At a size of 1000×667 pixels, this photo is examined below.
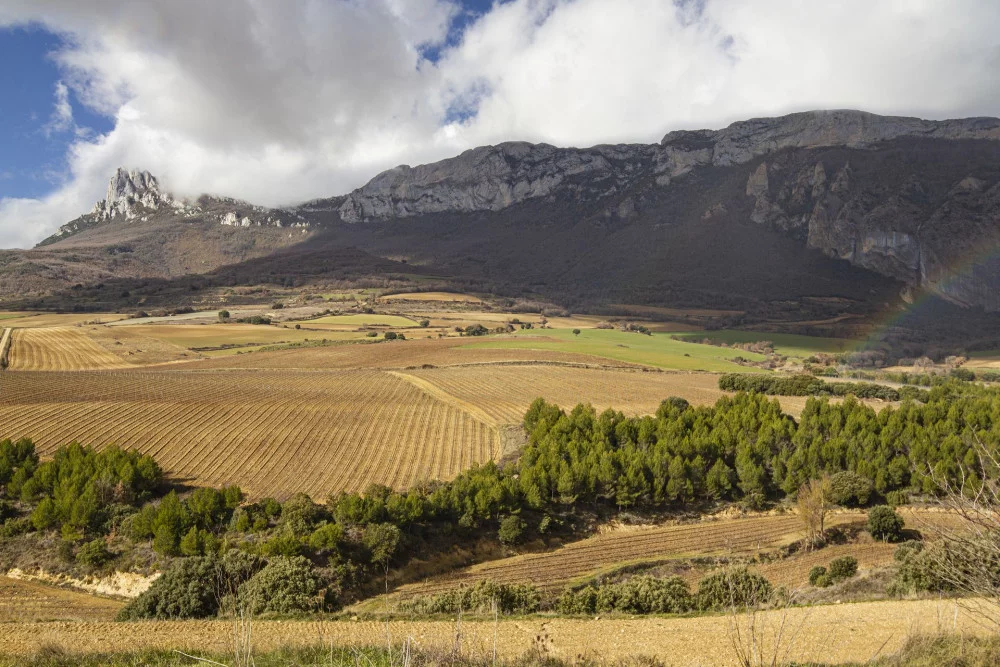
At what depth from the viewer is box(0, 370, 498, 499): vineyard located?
38375mm

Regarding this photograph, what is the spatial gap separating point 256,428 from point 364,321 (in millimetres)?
80334

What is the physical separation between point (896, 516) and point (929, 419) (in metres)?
20.2

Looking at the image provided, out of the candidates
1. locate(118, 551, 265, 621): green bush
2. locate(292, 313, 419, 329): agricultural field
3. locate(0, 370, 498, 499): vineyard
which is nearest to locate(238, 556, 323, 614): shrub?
locate(118, 551, 265, 621): green bush

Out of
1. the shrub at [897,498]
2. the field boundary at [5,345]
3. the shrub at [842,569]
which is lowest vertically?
the shrub at [897,498]

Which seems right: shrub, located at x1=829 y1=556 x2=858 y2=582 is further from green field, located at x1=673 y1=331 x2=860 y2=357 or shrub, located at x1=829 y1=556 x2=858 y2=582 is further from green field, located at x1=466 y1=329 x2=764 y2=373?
green field, located at x1=673 y1=331 x2=860 y2=357

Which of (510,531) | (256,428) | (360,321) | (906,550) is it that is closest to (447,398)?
(256,428)

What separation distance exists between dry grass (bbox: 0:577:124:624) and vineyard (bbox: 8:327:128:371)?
178 feet

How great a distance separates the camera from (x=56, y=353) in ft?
260

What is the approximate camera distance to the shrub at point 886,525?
33688 mm

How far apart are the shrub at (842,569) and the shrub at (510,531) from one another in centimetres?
1562

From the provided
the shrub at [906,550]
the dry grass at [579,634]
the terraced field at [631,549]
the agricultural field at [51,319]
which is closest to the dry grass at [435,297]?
the agricultural field at [51,319]

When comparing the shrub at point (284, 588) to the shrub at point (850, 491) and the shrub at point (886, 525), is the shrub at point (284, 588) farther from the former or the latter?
the shrub at point (850, 491)

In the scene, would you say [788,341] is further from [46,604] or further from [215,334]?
[46,604]

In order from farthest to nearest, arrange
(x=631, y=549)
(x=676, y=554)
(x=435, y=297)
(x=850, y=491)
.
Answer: (x=435, y=297) < (x=850, y=491) < (x=631, y=549) < (x=676, y=554)
